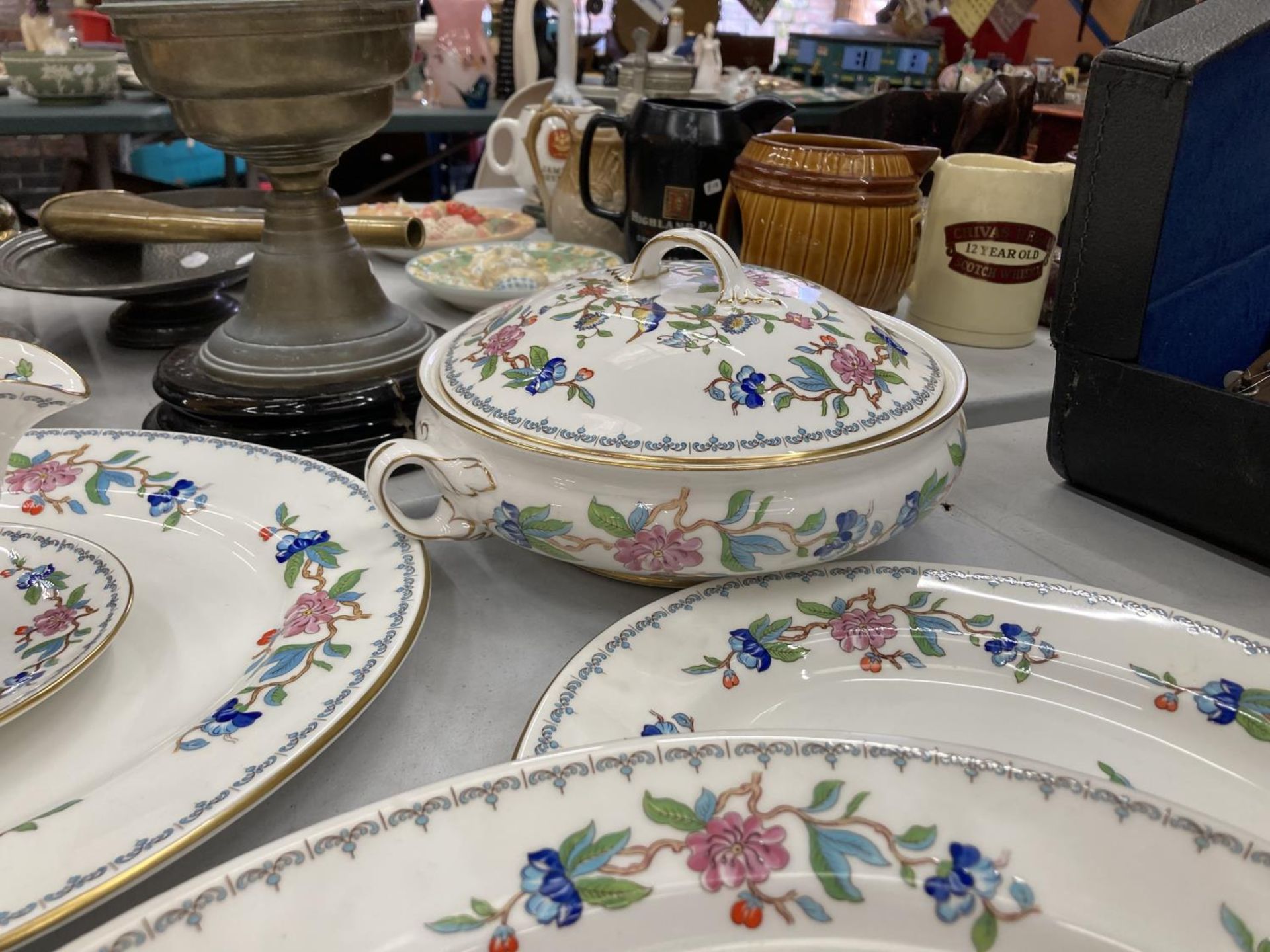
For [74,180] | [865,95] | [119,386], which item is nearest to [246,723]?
[119,386]

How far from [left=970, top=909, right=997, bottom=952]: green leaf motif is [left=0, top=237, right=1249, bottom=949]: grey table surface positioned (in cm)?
20

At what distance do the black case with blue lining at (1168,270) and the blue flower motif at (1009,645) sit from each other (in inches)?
7.2

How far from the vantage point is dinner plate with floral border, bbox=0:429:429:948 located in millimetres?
288

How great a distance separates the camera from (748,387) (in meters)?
0.43

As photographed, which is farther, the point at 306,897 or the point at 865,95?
the point at 865,95

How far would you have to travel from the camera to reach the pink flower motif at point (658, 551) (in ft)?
1.35

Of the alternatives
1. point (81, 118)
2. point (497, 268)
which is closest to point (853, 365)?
point (497, 268)

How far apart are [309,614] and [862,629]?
26 centimetres

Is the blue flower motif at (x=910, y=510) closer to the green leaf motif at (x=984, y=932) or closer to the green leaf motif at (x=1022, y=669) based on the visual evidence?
the green leaf motif at (x=1022, y=669)

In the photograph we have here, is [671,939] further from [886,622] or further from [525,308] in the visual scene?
[525,308]

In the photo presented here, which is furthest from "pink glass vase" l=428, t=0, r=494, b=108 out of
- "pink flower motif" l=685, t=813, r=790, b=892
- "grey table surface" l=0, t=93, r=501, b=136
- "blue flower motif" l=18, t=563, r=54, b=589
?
"pink flower motif" l=685, t=813, r=790, b=892

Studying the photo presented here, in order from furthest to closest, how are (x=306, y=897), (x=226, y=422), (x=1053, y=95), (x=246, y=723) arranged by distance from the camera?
(x=1053, y=95) → (x=226, y=422) → (x=246, y=723) → (x=306, y=897)

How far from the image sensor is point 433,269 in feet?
2.89

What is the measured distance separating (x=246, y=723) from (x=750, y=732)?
0.64ft
